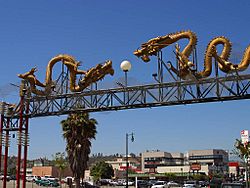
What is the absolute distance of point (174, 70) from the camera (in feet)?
68.7

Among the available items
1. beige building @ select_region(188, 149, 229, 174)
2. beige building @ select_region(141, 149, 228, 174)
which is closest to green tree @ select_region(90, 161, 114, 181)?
beige building @ select_region(141, 149, 228, 174)

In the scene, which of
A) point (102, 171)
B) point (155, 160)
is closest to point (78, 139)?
point (102, 171)

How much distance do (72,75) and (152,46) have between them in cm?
522

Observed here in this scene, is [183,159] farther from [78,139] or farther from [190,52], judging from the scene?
[190,52]

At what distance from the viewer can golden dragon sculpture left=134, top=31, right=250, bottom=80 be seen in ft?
65.0

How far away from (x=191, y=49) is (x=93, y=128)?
2034 centimetres

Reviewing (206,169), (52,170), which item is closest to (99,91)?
(52,170)

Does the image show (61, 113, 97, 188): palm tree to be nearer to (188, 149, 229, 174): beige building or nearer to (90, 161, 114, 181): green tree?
(90, 161, 114, 181): green tree

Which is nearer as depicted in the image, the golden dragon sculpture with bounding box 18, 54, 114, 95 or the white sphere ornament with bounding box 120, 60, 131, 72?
the white sphere ornament with bounding box 120, 60, 131, 72

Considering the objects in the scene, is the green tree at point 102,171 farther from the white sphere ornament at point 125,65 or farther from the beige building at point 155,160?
the white sphere ornament at point 125,65

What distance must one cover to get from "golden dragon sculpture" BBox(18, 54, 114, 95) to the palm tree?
12640mm

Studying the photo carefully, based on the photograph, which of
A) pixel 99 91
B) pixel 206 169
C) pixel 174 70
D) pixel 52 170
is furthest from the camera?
pixel 206 169

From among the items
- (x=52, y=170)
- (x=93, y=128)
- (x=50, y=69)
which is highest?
(x=50, y=69)

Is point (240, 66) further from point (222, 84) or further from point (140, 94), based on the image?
point (140, 94)
